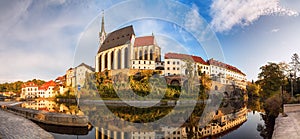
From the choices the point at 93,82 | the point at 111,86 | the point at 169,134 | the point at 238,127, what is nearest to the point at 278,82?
the point at 238,127

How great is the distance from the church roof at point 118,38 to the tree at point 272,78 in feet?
65.3

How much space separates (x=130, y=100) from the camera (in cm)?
2480

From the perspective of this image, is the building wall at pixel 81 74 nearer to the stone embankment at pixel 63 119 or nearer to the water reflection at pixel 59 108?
the water reflection at pixel 59 108

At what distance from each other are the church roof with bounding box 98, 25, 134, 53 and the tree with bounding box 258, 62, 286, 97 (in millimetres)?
19914

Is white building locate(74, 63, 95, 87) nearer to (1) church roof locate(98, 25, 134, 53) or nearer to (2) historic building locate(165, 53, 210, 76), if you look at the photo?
(1) church roof locate(98, 25, 134, 53)

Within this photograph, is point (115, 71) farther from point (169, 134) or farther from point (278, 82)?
point (169, 134)

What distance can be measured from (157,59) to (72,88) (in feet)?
45.3

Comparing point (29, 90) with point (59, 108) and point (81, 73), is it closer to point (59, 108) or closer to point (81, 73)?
point (81, 73)

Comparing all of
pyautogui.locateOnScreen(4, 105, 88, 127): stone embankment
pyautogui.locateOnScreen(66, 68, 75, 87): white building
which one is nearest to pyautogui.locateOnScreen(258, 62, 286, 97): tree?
pyautogui.locateOnScreen(4, 105, 88, 127): stone embankment

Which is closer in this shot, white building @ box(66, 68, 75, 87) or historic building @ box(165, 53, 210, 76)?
historic building @ box(165, 53, 210, 76)

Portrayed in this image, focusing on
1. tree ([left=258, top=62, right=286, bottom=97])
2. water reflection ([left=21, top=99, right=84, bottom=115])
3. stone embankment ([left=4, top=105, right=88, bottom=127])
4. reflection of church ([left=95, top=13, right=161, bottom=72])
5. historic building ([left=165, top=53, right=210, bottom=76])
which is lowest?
water reflection ([left=21, top=99, right=84, bottom=115])

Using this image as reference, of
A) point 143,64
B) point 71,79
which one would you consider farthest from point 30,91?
point 143,64

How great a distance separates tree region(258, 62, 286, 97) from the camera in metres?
17.9

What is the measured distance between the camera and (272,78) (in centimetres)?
1809
